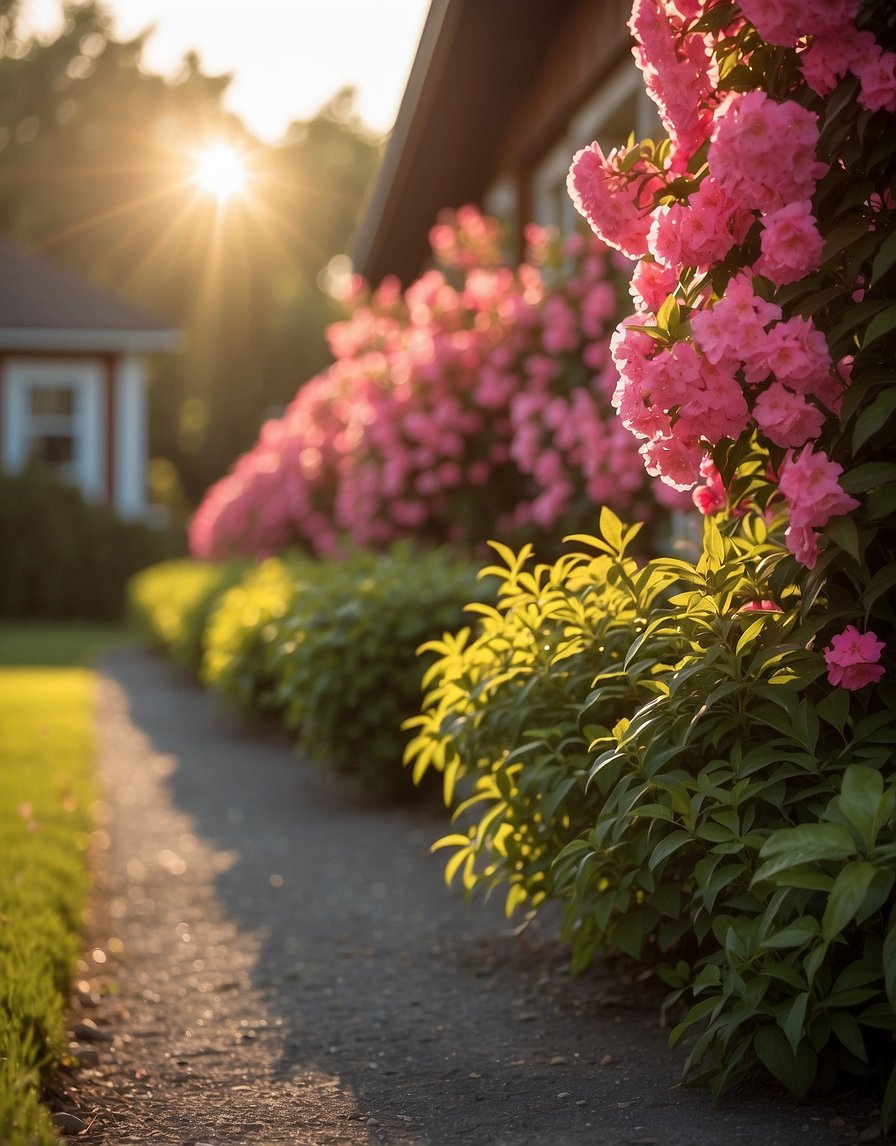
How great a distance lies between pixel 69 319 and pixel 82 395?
3.77 ft

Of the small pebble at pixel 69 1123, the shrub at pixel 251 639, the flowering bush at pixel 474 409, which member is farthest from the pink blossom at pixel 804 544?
the shrub at pixel 251 639

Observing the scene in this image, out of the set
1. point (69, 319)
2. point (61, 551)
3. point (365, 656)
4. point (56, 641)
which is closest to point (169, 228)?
point (69, 319)

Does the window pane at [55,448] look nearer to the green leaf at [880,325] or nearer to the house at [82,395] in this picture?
the house at [82,395]

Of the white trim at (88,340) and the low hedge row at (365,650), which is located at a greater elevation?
the white trim at (88,340)

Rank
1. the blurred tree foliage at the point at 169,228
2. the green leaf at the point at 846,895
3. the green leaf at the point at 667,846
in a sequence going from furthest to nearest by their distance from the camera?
the blurred tree foliage at the point at 169,228
the green leaf at the point at 667,846
the green leaf at the point at 846,895

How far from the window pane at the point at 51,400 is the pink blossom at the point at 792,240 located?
20321 mm

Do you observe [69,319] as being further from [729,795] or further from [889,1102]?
[889,1102]

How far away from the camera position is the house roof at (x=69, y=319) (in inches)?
826

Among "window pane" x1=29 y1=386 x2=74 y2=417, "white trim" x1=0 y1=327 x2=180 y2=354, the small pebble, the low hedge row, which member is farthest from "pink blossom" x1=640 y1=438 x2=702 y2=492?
"window pane" x1=29 y1=386 x2=74 y2=417

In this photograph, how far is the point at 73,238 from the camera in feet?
112

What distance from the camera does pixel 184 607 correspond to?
35.9 feet

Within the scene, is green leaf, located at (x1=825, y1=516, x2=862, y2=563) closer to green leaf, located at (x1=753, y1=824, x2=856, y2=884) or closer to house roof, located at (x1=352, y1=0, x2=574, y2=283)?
green leaf, located at (x1=753, y1=824, x2=856, y2=884)

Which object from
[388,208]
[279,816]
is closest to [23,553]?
[388,208]

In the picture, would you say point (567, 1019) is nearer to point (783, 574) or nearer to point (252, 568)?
point (783, 574)
